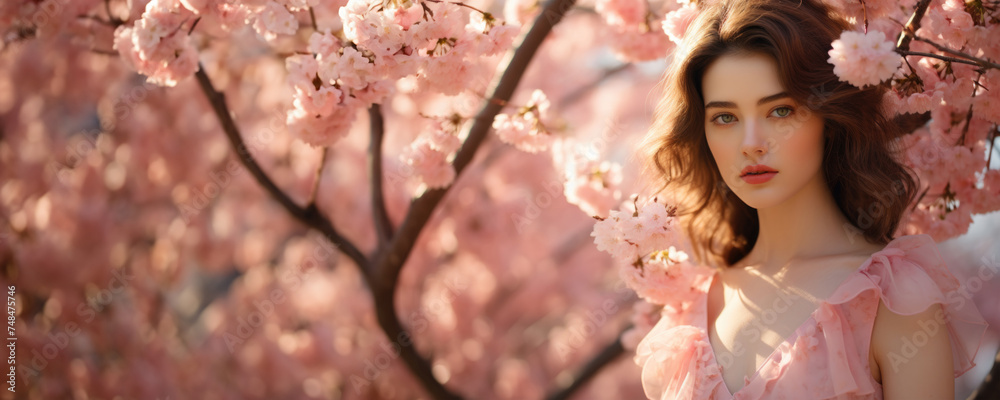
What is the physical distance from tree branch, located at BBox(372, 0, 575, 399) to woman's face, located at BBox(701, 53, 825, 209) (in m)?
0.60

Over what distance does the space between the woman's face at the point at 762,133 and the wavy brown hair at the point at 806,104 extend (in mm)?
25

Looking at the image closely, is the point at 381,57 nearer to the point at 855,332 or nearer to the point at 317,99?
the point at 317,99

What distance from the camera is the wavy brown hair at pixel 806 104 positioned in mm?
1289

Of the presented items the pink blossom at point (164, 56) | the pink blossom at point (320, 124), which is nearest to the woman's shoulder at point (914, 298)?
the pink blossom at point (320, 124)

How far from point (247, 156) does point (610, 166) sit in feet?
3.36

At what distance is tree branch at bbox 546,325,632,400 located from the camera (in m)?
2.30

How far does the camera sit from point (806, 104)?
4.19 feet

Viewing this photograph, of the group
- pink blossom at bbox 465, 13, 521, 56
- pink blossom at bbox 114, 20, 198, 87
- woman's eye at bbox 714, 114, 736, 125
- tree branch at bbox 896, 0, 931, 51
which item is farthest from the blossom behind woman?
pink blossom at bbox 114, 20, 198, 87

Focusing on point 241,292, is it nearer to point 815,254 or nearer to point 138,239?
point 138,239

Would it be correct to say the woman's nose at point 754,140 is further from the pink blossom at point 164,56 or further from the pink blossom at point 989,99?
the pink blossom at point 164,56

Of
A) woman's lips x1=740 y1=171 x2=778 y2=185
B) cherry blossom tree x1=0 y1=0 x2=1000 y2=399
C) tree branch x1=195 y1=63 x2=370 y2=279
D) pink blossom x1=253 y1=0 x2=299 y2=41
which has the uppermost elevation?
woman's lips x1=740 y1=171 x2=778 y2=185

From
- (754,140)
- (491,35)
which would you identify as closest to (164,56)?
(491,35)

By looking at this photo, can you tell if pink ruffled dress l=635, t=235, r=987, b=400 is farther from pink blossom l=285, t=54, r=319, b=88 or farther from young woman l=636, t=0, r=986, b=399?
pink blossom l=285, t=54, r=319, b=88

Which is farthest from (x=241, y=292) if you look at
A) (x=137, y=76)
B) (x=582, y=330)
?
(x=582, y=330)
